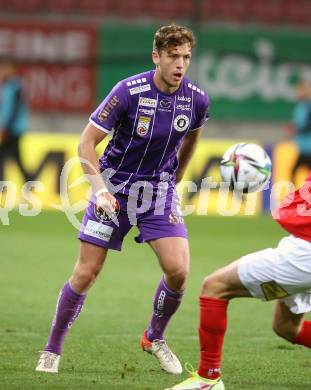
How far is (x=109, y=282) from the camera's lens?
36.2 ft

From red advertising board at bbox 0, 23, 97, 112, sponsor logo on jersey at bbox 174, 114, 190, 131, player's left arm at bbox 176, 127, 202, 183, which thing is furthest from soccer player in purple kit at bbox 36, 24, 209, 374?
red advertising board at bbox 0, 23, 97, 112

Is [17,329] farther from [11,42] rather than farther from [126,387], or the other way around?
[11,42]

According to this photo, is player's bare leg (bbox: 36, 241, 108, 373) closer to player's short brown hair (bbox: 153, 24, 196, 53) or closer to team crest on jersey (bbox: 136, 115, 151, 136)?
team crest on jersey (bbox: 136, 115, 151, 136)

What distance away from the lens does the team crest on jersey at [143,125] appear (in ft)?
22.2

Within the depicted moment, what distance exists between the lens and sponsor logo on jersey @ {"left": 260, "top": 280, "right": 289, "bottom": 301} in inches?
224

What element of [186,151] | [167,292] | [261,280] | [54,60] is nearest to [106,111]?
[186,151]

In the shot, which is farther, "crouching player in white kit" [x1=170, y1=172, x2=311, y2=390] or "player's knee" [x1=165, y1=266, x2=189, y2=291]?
"player's knee" [x1=165, y1=266, x2=189, y2=291]

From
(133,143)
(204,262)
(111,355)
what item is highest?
(133,143)

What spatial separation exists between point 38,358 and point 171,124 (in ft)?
5.68

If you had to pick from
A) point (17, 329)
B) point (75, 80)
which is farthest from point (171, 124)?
point (75, 80)

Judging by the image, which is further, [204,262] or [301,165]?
[301,165]

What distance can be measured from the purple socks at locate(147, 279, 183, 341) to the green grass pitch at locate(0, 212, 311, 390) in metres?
0.21

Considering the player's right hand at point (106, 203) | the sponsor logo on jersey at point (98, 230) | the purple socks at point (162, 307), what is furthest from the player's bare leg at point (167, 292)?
the player's right hand at point (106, 203)

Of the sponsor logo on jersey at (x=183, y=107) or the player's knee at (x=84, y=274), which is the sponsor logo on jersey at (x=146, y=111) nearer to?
the sponsor logo on jersey at (x=183, y=107)
